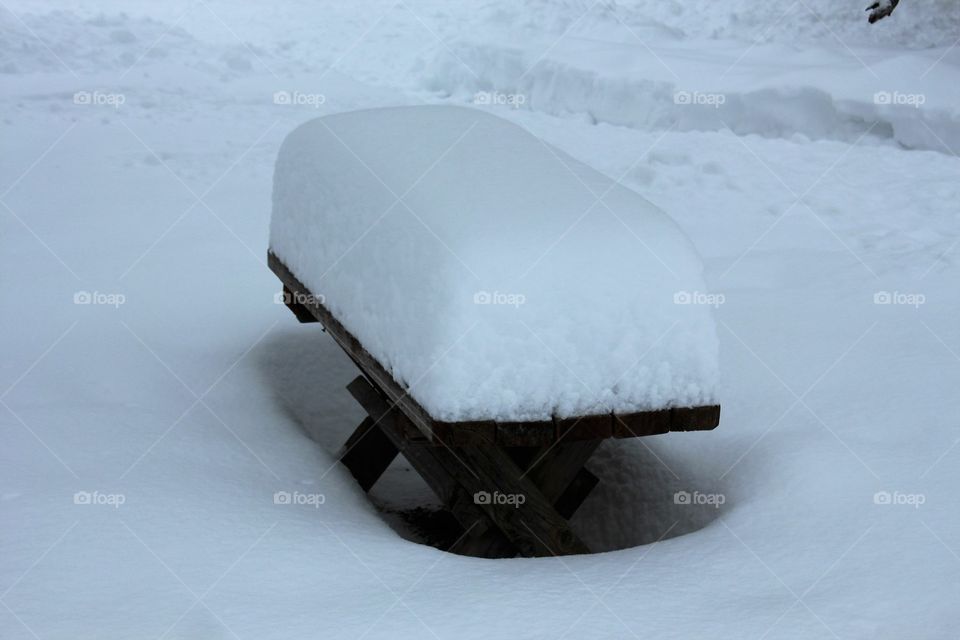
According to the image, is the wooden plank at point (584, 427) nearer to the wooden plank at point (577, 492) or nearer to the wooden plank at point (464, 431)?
the wooden plank at point (464, 431)

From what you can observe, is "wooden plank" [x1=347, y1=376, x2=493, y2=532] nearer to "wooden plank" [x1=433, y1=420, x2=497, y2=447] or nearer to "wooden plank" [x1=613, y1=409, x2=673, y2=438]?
"wooden plank" [x1=433, y1=420, x2=497, y2=447]

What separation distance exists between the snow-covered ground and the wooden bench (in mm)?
200

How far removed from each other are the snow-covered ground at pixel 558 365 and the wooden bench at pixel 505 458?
20 cm

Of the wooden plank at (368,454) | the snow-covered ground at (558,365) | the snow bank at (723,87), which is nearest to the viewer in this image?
the snow-covered ground at (558,365)

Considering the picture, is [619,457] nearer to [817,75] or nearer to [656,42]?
[817,75]

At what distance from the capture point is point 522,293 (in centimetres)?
258

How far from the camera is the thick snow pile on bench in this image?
256 cm

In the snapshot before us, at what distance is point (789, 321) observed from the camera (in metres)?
4.37

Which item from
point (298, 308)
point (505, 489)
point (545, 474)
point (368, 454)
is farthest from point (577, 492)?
point (298, 308)

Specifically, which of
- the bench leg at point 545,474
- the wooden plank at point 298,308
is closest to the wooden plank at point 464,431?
A: the bench leg at point 545,474

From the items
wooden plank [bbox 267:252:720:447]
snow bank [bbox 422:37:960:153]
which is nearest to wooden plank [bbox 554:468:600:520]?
wooden plank [bbox 267:252:720:447]

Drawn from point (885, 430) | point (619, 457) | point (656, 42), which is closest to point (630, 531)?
point (619, 457)

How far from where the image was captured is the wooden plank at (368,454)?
3.88 meters

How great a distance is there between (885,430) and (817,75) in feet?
17.0
